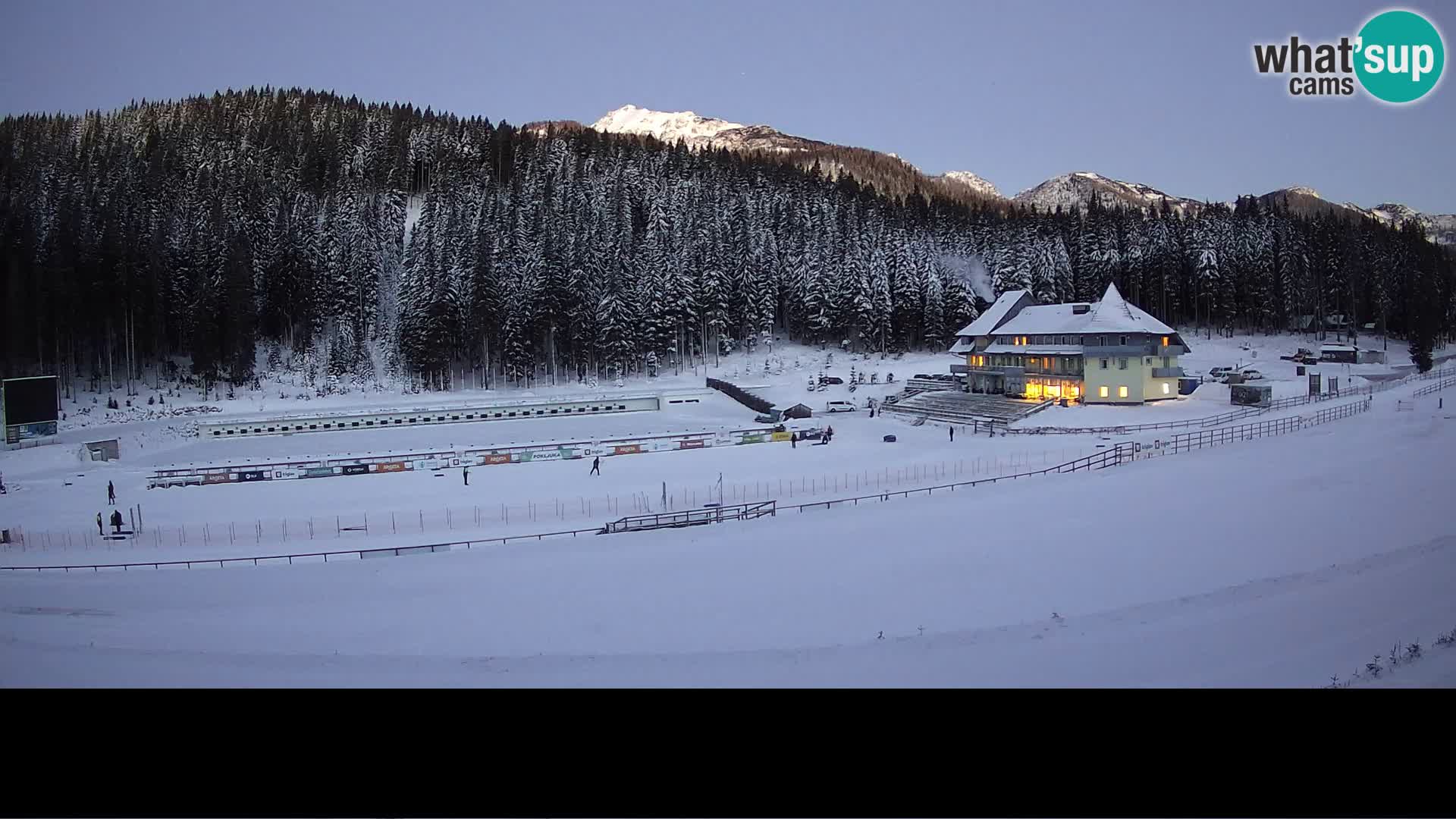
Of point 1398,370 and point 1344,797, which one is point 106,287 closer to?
point 1344,797

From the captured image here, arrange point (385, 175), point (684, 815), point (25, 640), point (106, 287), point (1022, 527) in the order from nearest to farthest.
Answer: point (684, 815), point (25, 640), point (1022, 527), point (106, 287), point (385, 175)

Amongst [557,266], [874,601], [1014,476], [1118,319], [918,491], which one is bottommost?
[874,601]

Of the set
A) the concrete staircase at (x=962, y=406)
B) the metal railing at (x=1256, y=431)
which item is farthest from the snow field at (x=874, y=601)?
the concrete staircase at (x=962, y=406)

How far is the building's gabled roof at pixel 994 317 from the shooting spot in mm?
34094

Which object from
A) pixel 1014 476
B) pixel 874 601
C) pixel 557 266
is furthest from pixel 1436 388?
pixel 557 266

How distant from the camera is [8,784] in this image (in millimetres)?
2670

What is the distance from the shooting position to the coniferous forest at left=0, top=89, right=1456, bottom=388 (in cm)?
3866

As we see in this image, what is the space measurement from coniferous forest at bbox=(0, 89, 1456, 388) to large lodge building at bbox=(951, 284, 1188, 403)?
9.36m

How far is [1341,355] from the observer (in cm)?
3519

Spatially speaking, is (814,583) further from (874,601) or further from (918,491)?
(918,491)

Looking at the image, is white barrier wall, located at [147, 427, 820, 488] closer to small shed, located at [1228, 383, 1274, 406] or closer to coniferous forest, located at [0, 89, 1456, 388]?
coniferous forest, located at [0, 89, 1456, 388]

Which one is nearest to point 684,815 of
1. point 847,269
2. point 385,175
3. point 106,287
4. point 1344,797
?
point 1344,797

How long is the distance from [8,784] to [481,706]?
158 cm

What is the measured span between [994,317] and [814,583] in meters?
28.3
